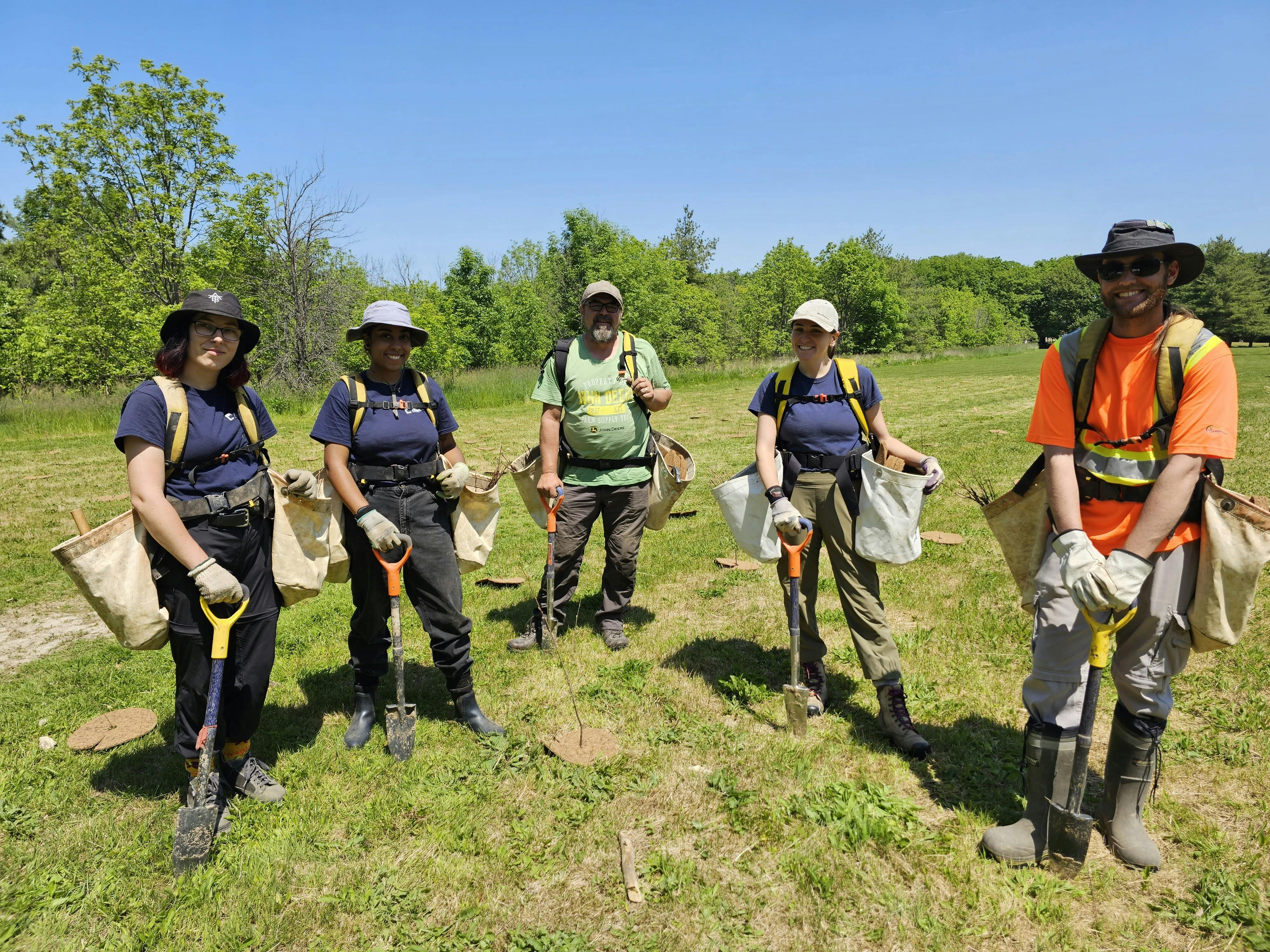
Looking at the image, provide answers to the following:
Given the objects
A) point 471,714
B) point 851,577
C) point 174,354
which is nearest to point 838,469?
point 851,577

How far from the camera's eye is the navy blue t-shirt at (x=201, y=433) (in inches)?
126

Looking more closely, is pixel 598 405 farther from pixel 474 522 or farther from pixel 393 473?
pixel 393 473

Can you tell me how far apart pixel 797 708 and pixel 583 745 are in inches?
49.5

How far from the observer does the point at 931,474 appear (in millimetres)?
4156

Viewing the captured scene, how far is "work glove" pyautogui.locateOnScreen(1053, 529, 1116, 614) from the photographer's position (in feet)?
9.30

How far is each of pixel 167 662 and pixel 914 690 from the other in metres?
5.58

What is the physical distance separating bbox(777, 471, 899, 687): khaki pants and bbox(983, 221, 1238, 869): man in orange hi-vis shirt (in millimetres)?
1025

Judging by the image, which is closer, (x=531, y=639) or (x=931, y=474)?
(x=931, y=474)

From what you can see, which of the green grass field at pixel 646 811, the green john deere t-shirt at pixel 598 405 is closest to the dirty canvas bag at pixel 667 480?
the green john deere t-shirt at pixel 598 405

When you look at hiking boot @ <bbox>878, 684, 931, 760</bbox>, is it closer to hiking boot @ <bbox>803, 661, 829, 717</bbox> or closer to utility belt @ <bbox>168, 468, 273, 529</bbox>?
hiking boot @ <bbox>803, 661, 829, 717</bbox>

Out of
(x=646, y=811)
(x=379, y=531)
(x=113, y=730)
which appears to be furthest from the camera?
(x=113, y=730)

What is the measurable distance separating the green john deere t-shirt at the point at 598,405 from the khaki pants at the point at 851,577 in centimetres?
154

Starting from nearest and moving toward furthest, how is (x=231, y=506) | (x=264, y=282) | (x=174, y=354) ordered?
(x=174, y=354) → (x=231, y=506) → (x=264, y=282)

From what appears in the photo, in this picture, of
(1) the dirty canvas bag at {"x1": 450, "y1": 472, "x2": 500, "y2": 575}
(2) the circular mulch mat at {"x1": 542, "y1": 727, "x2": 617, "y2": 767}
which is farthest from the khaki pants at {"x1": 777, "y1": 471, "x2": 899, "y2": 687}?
(1) the dirty canvas bag at {"x1": 450, "y1": 472, "x2": 500, "y2": 575}
